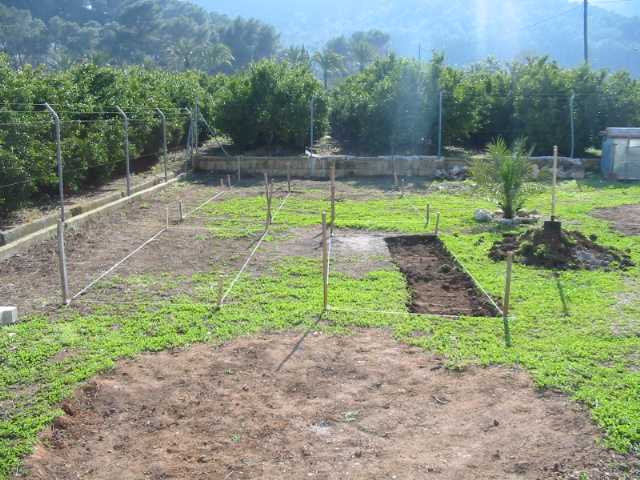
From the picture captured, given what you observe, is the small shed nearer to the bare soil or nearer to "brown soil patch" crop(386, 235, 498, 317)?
"brown soil patch" crop(386, 235, 498, 317)

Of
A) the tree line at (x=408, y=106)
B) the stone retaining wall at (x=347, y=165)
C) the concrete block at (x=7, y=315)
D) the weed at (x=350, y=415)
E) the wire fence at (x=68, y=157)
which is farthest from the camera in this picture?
the tree line at (x=408, y=106)

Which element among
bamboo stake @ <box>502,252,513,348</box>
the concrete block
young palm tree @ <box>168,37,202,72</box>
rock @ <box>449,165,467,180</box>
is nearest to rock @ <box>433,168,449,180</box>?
rock @ <box>449,165,467,180</box>

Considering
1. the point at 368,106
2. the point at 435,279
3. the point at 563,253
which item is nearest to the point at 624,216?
the point at 563,253

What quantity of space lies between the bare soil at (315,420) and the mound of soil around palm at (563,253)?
13.4 ft

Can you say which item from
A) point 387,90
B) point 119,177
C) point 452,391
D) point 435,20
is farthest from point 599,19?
point 452,391

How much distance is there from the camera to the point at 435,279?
928 centimetres

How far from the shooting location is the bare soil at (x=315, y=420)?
4.49 m

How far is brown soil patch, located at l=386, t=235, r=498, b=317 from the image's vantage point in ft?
26.1

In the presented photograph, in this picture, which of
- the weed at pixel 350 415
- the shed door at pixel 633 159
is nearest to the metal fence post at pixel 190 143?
the shed door at pixel 633 159

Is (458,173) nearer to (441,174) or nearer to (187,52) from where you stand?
(441,174)

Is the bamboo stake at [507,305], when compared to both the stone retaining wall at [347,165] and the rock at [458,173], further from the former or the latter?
the stone retaining wall at [347,165]

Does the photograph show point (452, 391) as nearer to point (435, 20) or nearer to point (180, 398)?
point (180, 398)

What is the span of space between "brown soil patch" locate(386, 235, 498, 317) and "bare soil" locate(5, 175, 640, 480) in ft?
4.76

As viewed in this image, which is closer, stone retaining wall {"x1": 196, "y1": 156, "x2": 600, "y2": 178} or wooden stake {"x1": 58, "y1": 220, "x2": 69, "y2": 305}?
wooden stake {"x1": 58, "y1": 220, "x2": 69, "y2": 305}
